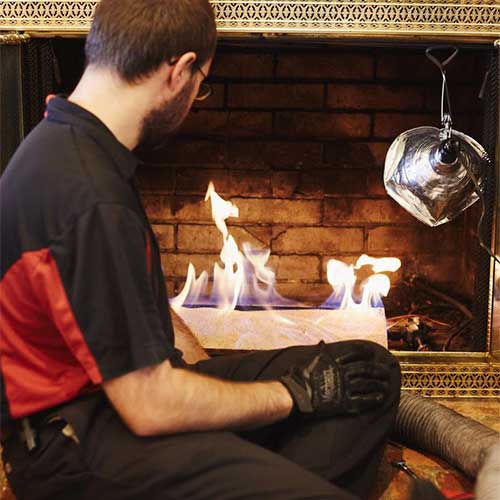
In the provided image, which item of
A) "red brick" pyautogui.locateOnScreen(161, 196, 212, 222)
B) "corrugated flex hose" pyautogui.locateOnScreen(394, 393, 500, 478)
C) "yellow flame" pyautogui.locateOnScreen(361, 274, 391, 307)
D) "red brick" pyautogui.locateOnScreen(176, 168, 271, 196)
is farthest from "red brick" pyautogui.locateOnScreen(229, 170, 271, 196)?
"corrugated flex hose" pyautogui.locateOnScreen(394, 393, 500, 478)

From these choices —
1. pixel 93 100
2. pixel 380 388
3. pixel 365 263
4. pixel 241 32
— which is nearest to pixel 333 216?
pixel 365 263

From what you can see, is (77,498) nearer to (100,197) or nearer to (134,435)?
(134,435)

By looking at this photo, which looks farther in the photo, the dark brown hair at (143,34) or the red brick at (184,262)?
the red brick at (184,262)

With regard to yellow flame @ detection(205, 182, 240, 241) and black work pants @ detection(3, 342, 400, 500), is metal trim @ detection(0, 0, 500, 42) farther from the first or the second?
black work pants @ detection(3, 342, 400, 500)

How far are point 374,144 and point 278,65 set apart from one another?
400 mm

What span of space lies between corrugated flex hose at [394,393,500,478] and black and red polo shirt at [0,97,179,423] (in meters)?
0.89

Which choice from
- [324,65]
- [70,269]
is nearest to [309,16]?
[324,65]

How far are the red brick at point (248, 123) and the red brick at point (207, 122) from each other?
2 centimetres

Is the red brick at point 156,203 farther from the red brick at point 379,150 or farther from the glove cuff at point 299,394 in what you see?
the glove cuff at point 299,394

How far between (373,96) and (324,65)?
19cm

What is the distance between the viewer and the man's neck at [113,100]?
4.76 feet

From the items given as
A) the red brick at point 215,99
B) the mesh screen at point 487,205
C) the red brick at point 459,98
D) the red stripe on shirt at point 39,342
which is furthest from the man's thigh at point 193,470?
the red brick at point 459,98

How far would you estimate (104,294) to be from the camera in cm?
131

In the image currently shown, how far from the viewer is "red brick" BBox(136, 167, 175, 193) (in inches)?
112
